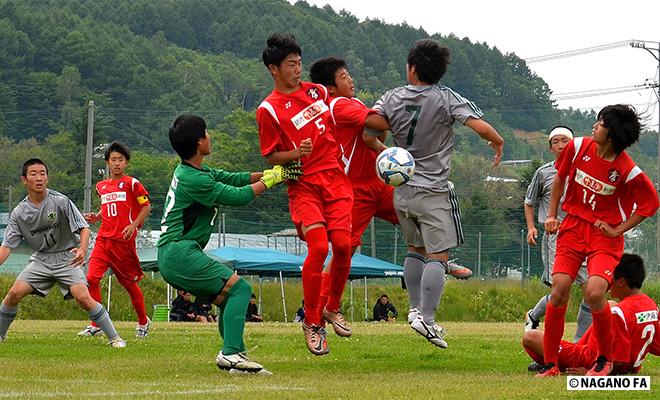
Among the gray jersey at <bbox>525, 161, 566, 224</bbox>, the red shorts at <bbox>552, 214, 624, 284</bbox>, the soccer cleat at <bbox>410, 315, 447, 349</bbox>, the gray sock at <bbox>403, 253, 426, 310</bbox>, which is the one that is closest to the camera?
the red shorts at <bbox>552, 214, 624, 284</bbox>

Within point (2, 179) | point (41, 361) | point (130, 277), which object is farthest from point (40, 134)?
point (41, 361)

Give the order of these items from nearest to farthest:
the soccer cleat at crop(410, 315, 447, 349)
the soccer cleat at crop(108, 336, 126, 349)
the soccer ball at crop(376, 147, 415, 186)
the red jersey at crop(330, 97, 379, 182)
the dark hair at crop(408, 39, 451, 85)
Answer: the soccer ball at crop(376, 147, 415, 186)
the soccer cleat at crop(410, 315, 447, 349)
the dark hair at crop(408, 39, 451, 85)
the red jersey at crop(330, 97, 379, 182)
the soccer cleat at crop(108, 336, 126, 349)

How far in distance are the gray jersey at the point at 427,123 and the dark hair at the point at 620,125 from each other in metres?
1.50

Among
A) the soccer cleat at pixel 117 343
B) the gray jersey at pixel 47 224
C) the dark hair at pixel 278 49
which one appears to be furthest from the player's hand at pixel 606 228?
the gray jersey at pixel 47 224

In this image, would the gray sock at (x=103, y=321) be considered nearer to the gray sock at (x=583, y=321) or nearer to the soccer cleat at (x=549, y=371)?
the gray sock at (x=583, y=321)

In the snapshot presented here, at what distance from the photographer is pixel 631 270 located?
31.6 feet

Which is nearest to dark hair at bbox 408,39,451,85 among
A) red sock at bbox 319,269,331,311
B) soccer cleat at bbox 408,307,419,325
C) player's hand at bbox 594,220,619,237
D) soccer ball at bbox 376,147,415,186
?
soccer ball at bbox 376,147,415,186

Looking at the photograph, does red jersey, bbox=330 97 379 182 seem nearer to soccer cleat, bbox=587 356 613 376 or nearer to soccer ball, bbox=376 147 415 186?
soccer ball, bbox=376 147 415 186

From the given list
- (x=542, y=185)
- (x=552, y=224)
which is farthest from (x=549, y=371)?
(x=542, y=185)

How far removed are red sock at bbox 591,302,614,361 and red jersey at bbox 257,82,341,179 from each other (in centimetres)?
275

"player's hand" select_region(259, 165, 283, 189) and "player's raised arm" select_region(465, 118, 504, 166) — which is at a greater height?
"player's raised arm" select_region(465, 118, 504, 166)

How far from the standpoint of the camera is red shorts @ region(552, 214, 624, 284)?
9133 mm

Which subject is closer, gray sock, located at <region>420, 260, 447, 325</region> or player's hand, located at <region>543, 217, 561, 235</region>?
player's hand, located at <region>543, 217, 561, 235</region>

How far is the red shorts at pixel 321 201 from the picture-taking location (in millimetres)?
10453
